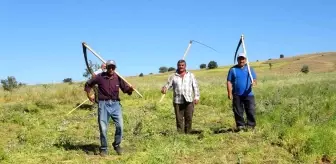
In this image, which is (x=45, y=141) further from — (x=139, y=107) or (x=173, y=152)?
(x=139, y=107)

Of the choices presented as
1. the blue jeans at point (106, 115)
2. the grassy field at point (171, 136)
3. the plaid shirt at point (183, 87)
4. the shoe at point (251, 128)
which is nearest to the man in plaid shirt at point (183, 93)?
the plaid shirt at point (183, 87)

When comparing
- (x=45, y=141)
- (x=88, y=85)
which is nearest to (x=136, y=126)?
(x=45, y=141)

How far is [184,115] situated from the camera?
10.4m

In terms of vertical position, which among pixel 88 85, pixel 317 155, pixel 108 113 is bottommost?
pixel 317 155

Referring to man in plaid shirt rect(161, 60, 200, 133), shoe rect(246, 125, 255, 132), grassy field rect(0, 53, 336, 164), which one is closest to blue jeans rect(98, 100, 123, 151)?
grassy field rect(0, 53, 336, 164)

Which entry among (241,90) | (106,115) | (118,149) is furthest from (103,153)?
(241,90)

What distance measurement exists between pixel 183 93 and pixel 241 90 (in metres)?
1.24

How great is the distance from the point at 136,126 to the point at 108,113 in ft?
9.83

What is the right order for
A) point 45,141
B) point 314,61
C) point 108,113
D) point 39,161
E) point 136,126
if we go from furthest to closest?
1. point 314,61
2. point 136,126
3. point 45,141
4. point 108,113
5. point 39,161

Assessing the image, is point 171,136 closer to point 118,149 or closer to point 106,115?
point 118,149

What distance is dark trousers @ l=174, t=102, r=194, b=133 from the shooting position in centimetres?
→ 1031

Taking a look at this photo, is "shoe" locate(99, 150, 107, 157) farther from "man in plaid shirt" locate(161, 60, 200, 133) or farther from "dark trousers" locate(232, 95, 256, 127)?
"dark trousers" locate(232, 95, 256, 127)

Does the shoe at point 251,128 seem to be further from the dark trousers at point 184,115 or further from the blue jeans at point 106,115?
the blue jeans at point 106,115

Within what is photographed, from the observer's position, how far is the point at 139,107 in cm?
1580
